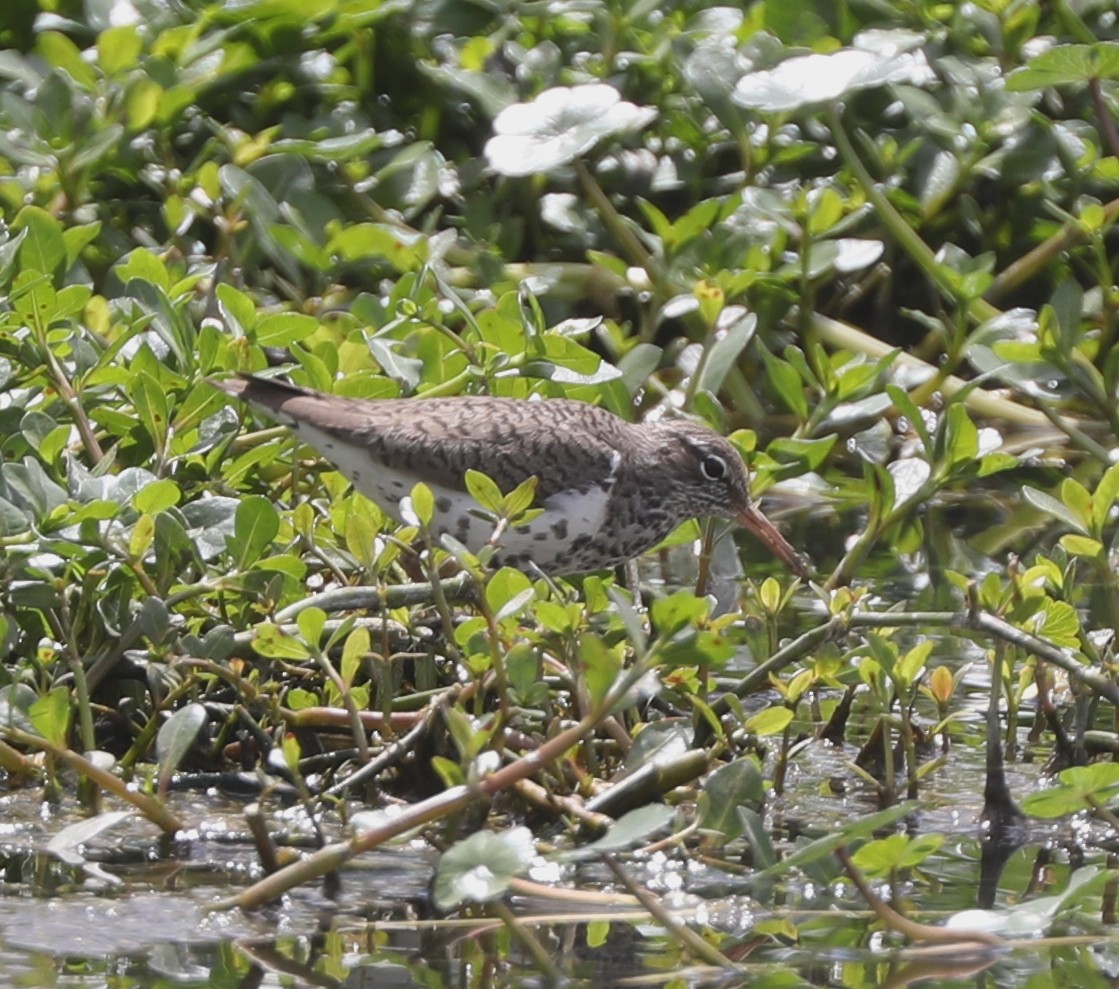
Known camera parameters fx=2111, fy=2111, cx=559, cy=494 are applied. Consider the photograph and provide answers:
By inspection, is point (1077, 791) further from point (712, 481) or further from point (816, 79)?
point (816, 79)

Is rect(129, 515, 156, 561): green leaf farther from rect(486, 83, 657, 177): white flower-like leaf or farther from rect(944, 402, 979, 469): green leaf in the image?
rect(486, 83, 657, 177): white flower-like leaf

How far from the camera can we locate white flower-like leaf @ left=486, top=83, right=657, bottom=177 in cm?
571

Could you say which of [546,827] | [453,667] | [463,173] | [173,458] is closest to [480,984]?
[546,827]

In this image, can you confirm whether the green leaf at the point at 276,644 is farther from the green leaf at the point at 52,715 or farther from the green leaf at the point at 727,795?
the green leaf at the point at 727,795

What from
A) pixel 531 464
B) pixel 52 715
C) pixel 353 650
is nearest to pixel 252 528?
pixel 353 650

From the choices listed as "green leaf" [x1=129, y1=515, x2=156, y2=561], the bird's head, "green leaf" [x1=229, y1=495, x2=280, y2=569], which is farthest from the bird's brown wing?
"green leaf" [x1=129, y1=515, x2=156, y2=561]

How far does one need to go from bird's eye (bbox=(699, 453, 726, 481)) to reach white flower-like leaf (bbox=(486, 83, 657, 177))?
102 cm

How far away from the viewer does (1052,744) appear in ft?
14.5

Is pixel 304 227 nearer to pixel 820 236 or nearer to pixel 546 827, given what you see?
pixel 820 236

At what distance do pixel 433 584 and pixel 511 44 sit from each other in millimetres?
3531

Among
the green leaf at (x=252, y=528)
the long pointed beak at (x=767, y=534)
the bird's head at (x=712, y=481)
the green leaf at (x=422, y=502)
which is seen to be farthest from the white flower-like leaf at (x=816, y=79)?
the green leaf at (x=422, y=502)

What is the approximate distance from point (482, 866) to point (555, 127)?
10.9 feet

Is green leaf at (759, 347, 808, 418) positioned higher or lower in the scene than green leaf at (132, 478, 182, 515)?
lower

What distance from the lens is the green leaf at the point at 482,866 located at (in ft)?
9.37
